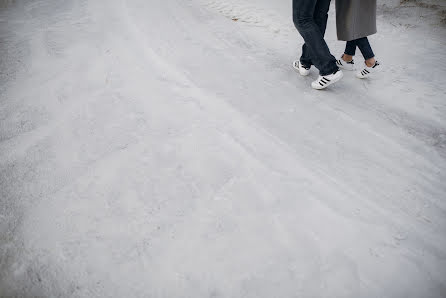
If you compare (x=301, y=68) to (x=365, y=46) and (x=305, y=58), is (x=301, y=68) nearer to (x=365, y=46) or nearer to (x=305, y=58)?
(x=305, y=58)

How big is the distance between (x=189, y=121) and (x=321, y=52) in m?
1.26

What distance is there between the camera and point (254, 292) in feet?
3.79

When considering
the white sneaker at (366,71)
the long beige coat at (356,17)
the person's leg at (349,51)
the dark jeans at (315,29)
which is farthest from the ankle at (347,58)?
the dark jeans at (315,29)

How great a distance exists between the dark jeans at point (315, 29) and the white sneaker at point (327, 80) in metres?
0.03

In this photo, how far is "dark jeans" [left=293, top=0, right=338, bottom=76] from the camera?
6.72ft

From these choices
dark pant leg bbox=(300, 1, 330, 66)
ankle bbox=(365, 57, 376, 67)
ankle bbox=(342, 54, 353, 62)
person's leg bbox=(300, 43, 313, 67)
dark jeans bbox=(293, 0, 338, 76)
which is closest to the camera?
dark jeans bbox=(293, 0, 338, 76)

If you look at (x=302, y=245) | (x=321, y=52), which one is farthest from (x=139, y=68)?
(x=302, y=245)

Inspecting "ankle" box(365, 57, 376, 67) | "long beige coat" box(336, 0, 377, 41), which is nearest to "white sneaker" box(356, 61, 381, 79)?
"ankle" box(365, 57, 376, 67)

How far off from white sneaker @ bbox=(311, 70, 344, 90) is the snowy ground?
7 cm

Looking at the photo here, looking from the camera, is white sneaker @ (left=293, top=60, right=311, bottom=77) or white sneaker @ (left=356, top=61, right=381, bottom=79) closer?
white sneaker @ (left=356, top=61, right=381, bottom=79)

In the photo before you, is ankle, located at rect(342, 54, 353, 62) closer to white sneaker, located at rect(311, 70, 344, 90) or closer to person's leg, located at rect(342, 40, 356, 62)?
person's leg, located at rect(342, 40, 356, 62)

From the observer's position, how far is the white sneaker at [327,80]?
7.20ft

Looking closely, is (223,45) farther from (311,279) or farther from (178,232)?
(311,279)

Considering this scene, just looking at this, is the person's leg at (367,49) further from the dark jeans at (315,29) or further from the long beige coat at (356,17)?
the dark jeans at (315,29)
